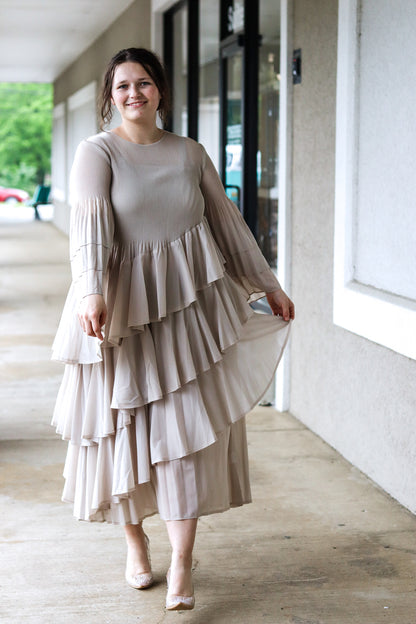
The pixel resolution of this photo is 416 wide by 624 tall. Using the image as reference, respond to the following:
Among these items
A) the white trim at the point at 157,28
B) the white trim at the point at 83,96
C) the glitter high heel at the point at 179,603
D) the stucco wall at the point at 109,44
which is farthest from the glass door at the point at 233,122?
the white trim at the point at 83,96

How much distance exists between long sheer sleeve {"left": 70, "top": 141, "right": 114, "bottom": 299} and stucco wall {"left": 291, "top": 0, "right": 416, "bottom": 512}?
58.5 inches

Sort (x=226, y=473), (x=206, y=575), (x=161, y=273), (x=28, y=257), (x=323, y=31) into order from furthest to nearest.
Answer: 1. (x=28, y=257)
2. (x=323, y=31)
3. (x=206, y=575)
4. (x=226, y=473)
5. (x=161, y=273)

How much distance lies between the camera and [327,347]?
14.0 feet

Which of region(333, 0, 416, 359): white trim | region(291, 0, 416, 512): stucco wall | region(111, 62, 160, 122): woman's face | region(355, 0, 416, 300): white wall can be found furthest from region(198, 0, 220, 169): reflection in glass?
region(111, 62, 160, 122): woman's face

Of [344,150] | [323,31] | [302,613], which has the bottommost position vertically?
[302,613]

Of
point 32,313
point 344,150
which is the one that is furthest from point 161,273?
point 32,313

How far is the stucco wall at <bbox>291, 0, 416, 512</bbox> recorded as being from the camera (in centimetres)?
352

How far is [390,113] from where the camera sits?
352 centimetres

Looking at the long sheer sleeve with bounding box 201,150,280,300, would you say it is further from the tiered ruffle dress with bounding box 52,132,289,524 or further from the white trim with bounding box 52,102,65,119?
the white trim with bounding box 52,102,65,119

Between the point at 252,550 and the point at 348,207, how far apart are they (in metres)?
1.63

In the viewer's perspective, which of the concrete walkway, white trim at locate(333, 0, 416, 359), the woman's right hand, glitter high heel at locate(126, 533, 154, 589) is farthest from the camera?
white trim at locate(333, 0, 416, 359)

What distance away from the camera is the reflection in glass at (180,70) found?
7793 millimetres

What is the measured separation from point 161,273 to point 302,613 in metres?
1.05

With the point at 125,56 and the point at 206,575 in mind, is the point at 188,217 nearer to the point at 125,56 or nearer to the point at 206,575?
the point at 125,56
